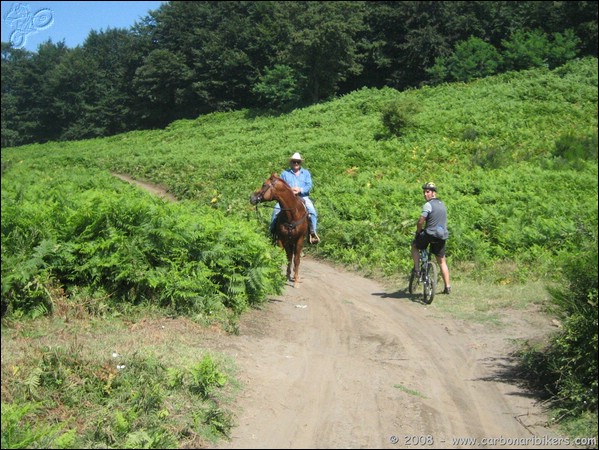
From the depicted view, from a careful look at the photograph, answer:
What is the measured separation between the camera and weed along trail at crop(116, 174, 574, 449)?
6.36m

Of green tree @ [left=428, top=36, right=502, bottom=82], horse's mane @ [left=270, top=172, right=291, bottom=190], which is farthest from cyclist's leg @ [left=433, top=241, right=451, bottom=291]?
green tree @ [left=428, top=36, right=502, bottom=82]

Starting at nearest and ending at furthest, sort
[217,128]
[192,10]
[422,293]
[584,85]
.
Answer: [422,293]
[584,85]
[217,128]
[192,10]

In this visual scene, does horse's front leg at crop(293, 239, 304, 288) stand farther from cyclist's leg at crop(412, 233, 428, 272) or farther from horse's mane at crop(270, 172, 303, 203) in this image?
cyclist's leg at crop(412, 233, 428, 272)

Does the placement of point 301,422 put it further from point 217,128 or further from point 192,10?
point 192,10

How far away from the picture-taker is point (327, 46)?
55.2 meters

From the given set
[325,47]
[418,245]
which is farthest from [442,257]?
[325,47]

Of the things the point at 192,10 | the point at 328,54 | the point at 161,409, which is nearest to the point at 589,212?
the point at 161,409

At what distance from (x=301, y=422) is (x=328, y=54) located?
171 ft

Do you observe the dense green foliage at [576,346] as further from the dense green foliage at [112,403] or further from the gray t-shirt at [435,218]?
the gray t-shirt at [435,218]

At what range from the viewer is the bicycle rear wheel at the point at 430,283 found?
11.9 m

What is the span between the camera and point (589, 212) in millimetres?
11734

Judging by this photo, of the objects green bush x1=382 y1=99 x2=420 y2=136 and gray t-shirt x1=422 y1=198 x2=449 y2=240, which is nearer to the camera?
gray t-shirt x1=422 y1=198 x2=449 y2=240

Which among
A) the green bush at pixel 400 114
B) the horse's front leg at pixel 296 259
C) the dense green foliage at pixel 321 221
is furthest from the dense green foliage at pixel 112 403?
the green bush at pixel 400 114

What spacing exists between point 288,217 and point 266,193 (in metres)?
0.94
